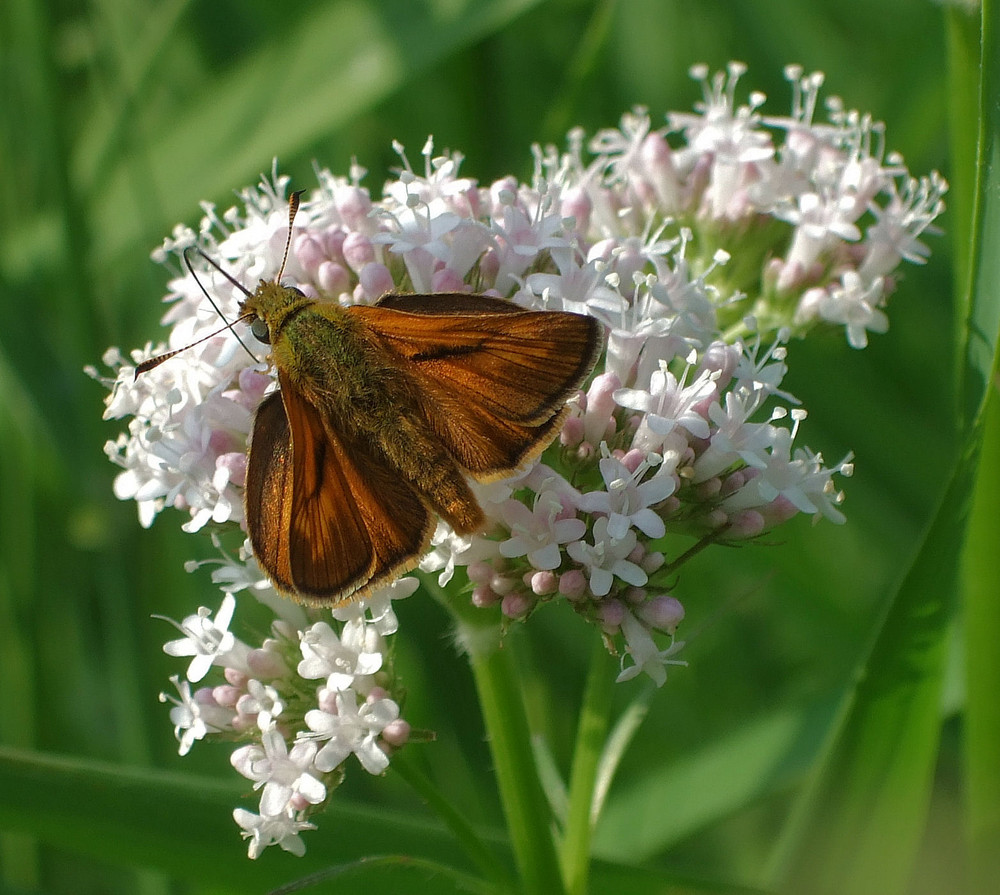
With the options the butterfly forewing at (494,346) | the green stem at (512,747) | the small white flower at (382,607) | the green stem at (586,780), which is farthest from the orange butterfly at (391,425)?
the green stem at (586,780)

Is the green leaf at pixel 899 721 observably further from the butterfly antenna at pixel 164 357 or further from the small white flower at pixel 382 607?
the butterfly antenna at pixel 164 357

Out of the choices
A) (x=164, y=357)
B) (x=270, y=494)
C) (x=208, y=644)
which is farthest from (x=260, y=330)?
(x=208, y=644)

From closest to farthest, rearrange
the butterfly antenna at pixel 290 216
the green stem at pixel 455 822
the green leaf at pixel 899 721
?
1. the green leaf at pixel 899 721
2. the green stem at pixel 455 822
3. the butterfly antenna at pixel 290 216

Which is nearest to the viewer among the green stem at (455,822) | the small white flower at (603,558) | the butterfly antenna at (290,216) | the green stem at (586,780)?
the small white flower at (603,558)

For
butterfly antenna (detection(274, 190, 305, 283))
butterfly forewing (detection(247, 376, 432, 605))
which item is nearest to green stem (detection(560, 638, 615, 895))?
butterfly forewing (detection(247, 376, 432, 605))

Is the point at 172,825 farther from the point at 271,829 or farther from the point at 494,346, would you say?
the point at 494,346

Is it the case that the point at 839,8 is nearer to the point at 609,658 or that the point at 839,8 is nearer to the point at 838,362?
the point at 838,362
